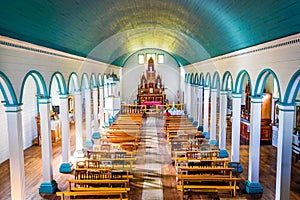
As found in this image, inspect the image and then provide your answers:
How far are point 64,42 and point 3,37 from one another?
A: 368 centimetres

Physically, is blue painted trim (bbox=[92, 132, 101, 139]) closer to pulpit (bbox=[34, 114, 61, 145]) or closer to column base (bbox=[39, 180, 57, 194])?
pulpit (bbox=[34, 114, 61, 145])

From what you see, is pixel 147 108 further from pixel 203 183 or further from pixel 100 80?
pixel 203 183

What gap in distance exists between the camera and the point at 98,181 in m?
8.95

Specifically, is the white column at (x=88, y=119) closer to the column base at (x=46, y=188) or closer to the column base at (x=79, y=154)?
the column base at (x=79, y=154)

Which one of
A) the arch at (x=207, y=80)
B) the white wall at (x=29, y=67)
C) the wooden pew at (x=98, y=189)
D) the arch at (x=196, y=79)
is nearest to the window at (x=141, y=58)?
the arch at (x=196, y=79)

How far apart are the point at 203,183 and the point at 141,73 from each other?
78.2 ft

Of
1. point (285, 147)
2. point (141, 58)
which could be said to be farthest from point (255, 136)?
point (141, 58)

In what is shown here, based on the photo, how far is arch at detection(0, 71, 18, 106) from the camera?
24.5 feet

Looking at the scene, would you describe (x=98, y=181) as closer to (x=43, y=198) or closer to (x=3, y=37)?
(x=43, y=198)

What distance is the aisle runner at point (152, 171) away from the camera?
32.5 ft

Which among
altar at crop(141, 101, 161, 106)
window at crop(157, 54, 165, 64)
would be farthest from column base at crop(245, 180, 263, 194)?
window at crop(157, 54, 165, 64)

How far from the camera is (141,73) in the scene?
1302 inches

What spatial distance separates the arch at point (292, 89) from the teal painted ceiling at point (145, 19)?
3.53ft

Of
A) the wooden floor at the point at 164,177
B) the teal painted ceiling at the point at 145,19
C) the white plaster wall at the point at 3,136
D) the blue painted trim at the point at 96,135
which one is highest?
the teal painted ceiling at the point at 145,19
